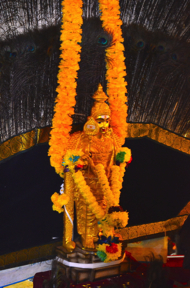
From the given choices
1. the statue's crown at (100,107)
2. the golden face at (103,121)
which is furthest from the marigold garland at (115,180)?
the statue's crown at (100,107)

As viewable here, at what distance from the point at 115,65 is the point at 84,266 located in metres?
2.88

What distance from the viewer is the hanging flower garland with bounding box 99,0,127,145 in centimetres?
584

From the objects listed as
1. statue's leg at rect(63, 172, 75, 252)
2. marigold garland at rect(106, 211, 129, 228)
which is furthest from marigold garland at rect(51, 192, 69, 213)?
marigold garland at rect(106, 211, 129, 228)

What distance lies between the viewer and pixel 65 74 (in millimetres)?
5531

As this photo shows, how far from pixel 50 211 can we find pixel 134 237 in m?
1.70

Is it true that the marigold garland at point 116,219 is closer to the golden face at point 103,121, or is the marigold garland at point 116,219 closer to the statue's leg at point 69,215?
the statue's leg at point 69,215

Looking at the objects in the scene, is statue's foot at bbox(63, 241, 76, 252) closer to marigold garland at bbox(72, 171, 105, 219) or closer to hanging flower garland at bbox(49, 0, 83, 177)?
Answer: marigold garland at bbox(72, 171, 105, 219)

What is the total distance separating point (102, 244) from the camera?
542cm

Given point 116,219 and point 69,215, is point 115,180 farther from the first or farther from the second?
point 69,215

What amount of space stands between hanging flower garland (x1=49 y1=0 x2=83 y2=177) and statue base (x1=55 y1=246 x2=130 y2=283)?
47.2 inches

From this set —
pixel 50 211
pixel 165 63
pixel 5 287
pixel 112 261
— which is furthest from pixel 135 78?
pixel 5 287

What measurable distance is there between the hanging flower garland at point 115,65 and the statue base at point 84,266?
1710 millimetres

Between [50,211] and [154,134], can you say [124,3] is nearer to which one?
Result: [154,134]

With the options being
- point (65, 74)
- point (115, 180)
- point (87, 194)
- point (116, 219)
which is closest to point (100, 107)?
point (65, 74)
